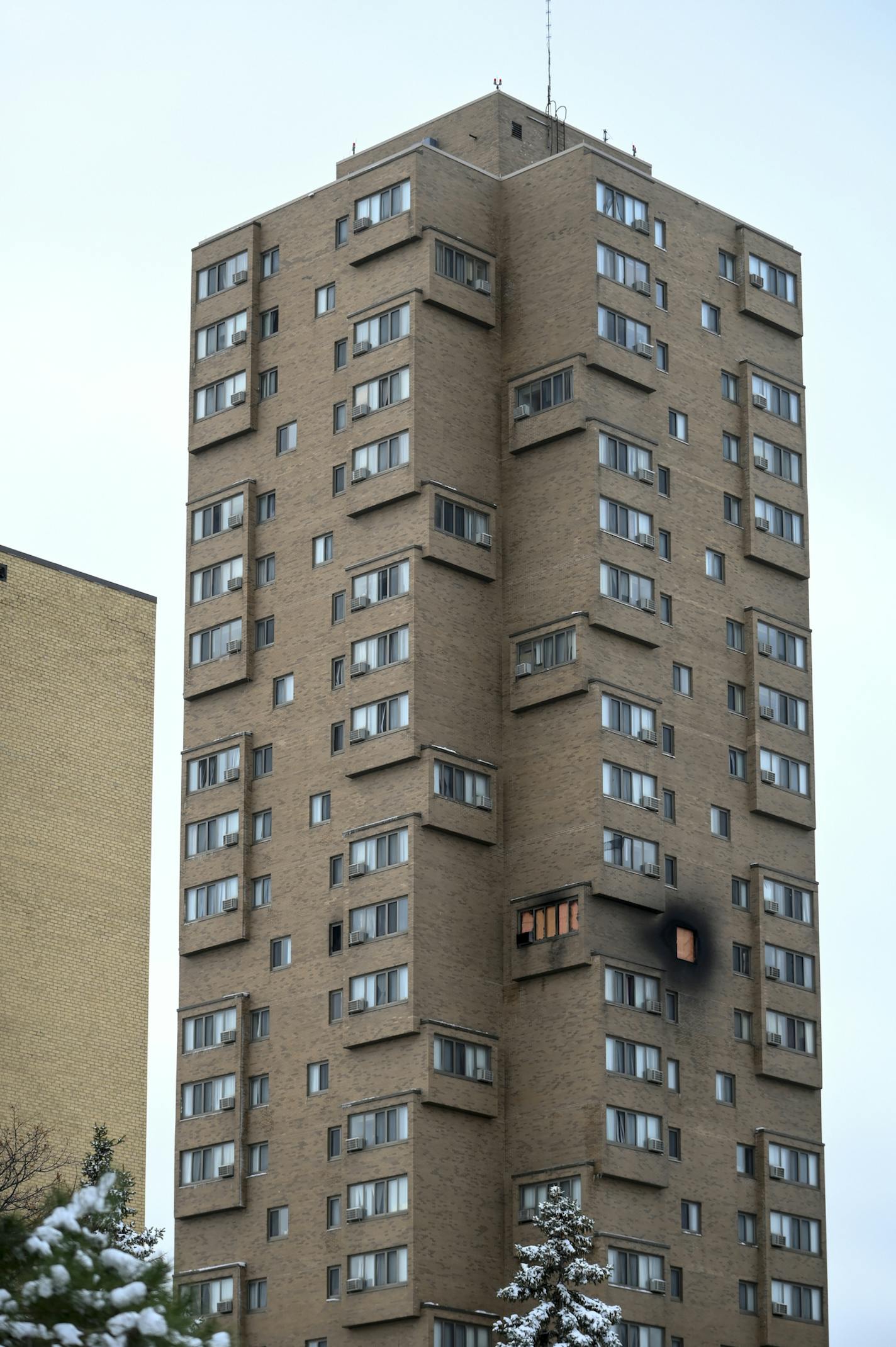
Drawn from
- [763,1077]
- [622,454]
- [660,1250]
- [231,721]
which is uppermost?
[622,454]

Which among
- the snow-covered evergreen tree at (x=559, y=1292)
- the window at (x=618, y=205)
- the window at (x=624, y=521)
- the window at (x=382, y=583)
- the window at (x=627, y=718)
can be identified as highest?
the window at (x=618, y=205)

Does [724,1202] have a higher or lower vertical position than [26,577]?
lower

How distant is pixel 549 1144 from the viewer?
106 metres

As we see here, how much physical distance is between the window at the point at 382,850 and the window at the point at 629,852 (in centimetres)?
815

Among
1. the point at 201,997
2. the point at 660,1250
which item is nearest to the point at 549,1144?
the point at 660,1250

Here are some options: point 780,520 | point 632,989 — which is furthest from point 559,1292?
point 780,520

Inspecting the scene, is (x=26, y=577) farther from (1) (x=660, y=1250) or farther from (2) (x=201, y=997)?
(1) (x=660, y=1250)

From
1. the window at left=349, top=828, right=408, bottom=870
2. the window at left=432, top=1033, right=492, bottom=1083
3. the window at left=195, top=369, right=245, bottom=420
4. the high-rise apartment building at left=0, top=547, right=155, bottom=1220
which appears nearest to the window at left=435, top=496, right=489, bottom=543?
the window at left=349, top=828, right=408, bottom=870

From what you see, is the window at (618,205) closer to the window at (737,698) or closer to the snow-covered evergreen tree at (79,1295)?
the window at (737,698)

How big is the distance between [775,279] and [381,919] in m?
38.5

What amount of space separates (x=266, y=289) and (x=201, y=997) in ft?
106

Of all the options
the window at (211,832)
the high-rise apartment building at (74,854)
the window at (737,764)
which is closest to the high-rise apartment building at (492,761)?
the window at (737,764)

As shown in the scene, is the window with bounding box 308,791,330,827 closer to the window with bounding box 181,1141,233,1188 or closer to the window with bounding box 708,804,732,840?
the window with bounding box 181,1141,233,1188

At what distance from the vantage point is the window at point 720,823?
116 meters
